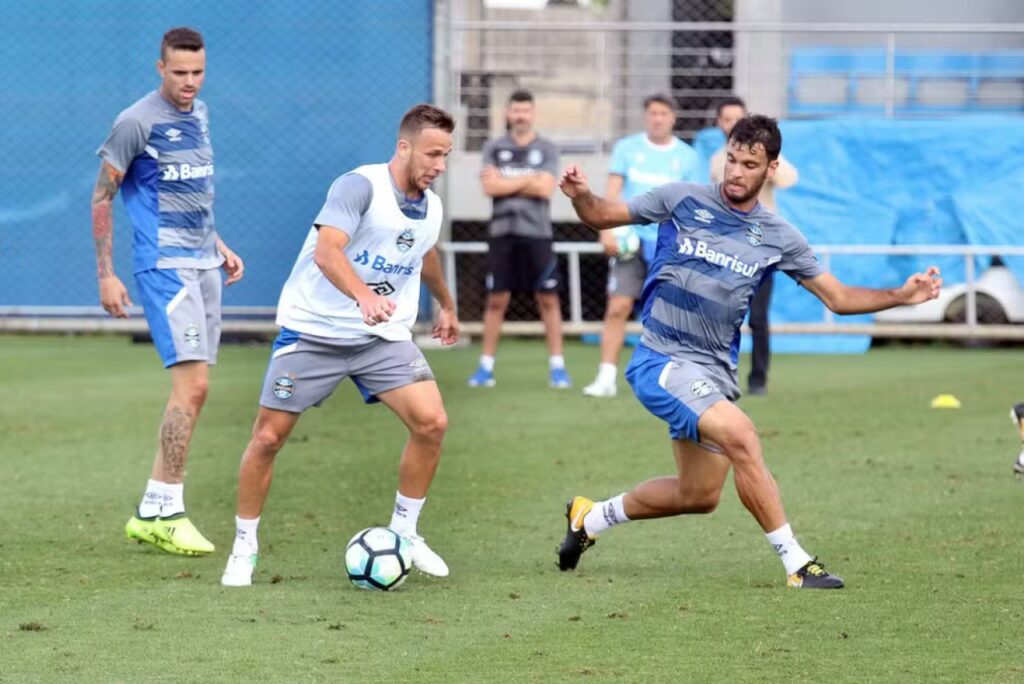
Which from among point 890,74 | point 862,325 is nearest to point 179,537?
point 862,325

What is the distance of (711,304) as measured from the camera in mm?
7098

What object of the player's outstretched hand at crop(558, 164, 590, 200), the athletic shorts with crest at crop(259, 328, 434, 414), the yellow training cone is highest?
the player's outstretched hand at crop(558, 164, 590, 200)

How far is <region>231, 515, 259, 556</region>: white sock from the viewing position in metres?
6.91

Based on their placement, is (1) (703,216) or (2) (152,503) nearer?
(1) (703,216)

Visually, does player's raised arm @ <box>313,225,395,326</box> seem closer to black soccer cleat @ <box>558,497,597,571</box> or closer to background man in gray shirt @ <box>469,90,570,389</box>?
black soccer cleat @ <box>558,497,597,571</box>

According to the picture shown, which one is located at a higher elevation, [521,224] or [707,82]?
[707,82]

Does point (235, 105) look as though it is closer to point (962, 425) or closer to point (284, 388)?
point (962, 425)

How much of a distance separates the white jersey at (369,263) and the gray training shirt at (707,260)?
893 millimetres

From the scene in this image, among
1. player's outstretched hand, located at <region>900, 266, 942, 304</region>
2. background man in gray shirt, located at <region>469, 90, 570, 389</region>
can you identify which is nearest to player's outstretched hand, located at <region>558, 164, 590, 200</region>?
player's outstretched hand, located at <region>900, 266, 942, 304</region>

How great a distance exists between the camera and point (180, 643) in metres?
5.78

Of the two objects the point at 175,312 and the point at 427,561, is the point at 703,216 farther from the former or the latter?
the point at 175,312

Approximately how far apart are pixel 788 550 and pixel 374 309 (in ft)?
6.05

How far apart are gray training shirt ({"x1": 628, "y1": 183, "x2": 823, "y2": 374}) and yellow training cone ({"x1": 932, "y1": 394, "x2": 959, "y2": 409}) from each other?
633cm

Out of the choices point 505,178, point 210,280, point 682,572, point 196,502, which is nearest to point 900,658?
point 682,572
